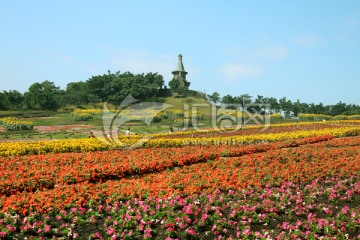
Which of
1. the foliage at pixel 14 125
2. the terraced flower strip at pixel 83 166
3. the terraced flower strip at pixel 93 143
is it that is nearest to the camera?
the terraced flower strip at pixel 83 166

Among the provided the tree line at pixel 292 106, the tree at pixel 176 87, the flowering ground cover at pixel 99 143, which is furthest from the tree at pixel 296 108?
the flowering ground cover at pixel 99 143

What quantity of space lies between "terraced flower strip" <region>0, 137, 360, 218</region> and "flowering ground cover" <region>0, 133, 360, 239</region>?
0.10 ft

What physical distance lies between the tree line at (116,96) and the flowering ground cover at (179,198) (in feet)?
153

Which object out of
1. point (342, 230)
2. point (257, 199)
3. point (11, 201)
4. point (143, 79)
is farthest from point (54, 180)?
point (143, 79)

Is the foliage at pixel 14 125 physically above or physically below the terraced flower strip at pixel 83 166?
above

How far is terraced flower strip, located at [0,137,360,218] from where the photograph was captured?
804cm

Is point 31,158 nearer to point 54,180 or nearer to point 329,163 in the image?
point 54,180

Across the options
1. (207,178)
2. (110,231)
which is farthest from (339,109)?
(110,231)

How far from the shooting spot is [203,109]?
61312 mm

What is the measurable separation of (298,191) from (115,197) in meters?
5.01

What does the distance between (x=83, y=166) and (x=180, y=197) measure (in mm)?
4336

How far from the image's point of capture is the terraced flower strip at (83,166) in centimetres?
963

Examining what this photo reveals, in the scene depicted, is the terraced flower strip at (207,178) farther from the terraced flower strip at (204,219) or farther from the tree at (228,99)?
the tree at (228,99)

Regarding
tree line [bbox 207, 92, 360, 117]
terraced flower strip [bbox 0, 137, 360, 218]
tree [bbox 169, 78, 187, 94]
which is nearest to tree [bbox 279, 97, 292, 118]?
tree line [bbox 207, 92, 360, 117]
